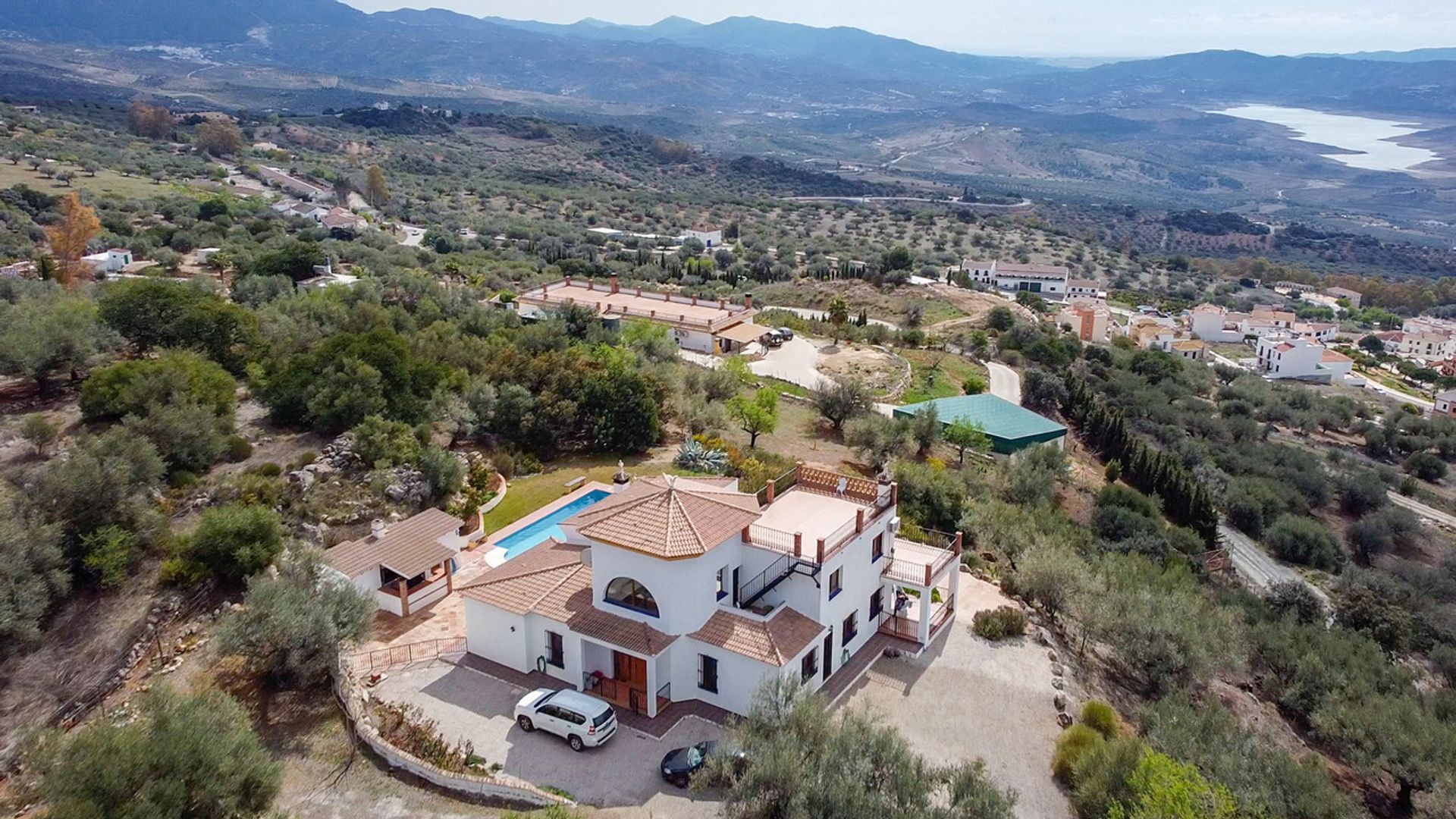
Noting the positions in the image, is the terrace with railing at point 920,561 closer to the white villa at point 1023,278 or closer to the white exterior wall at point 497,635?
the white exterior wall at point 497,635

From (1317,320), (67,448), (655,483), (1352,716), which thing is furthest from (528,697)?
(1317,320)

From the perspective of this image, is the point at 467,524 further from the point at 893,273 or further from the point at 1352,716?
the point at 893,273

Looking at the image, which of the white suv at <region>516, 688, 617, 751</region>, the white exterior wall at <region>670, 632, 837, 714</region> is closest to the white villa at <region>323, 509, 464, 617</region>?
the white suv at <region>516, 688, 617, 751</region>

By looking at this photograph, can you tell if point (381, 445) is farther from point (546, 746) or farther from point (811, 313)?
point (811, 313)

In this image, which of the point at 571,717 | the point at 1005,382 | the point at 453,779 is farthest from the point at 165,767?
the point at 1005,382

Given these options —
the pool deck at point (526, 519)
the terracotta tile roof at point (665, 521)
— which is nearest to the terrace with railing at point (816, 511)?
the terracotta tile roof at point (665, 521)

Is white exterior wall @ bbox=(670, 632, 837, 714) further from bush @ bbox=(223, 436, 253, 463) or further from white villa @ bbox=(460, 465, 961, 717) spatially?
bush @ bbox=(223, 436, 253, 463)
